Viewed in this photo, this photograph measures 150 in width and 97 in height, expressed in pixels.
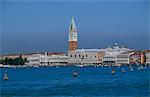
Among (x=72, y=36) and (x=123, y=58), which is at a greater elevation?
(x=72, y=36)

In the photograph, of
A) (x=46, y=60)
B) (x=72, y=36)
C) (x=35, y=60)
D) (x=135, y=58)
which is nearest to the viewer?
(x=135, y=58)

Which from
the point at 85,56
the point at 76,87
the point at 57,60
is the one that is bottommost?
the point at 76,87

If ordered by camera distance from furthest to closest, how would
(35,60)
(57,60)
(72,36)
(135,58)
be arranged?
(35,60), (57,60), (72,36), (135,58)

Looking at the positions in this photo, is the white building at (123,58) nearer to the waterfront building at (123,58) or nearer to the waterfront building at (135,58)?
the waterfront building at (123,58)

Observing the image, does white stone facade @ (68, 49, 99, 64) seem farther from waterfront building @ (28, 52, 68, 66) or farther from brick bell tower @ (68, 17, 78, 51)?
waterfront building @ (28, 52, 68, 66)

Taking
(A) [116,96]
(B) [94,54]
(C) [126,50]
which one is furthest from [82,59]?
(A) [116,96]

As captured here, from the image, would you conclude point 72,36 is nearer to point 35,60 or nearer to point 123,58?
point 35,60

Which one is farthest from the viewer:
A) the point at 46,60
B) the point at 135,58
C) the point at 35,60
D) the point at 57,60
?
the point at 35,60

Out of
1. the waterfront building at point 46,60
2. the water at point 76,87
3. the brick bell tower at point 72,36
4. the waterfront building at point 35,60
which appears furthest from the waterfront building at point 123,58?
the water at point 76,87

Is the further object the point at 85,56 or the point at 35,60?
the point at 35,60

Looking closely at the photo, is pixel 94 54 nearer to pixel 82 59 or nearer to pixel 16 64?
pixel 82 59

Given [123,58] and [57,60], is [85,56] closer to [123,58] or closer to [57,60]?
[123,58]

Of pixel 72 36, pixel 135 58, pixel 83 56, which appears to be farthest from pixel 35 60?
pixel 135 58

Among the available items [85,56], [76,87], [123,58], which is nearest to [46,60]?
[85,56]
